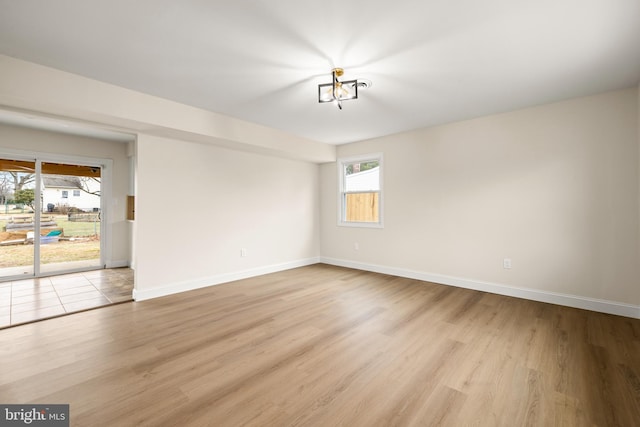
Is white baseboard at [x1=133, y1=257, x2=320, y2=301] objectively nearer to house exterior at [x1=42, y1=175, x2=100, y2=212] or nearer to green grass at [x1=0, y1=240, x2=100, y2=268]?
green grass at [x1=0, y1=240, x2=100, y2=268]

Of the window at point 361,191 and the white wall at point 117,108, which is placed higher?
the white wall at point 117,108

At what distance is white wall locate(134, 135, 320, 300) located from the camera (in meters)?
3.68

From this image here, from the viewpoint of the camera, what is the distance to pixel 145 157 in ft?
11.9

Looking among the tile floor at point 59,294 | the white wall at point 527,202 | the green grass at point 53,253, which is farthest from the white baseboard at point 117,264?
the white wall at point 527,202

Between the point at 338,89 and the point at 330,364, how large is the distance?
8.06 feet

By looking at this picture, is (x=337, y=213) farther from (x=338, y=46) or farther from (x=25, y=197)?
(x=25, y=197)

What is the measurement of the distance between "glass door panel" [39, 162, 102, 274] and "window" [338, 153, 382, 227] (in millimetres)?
4951

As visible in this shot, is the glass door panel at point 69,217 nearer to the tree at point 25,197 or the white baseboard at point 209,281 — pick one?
the tree at point 25,197

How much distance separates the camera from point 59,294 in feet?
12.5

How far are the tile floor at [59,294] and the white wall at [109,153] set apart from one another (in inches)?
28.6

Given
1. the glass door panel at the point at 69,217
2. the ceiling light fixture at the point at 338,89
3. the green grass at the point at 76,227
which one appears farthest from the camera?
the green grass at the point at 76,227

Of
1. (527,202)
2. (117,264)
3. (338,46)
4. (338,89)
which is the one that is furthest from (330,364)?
(117,264)

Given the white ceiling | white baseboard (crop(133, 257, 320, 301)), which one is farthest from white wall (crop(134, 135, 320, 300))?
the white ceiling

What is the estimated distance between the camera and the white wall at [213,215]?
368 cm
